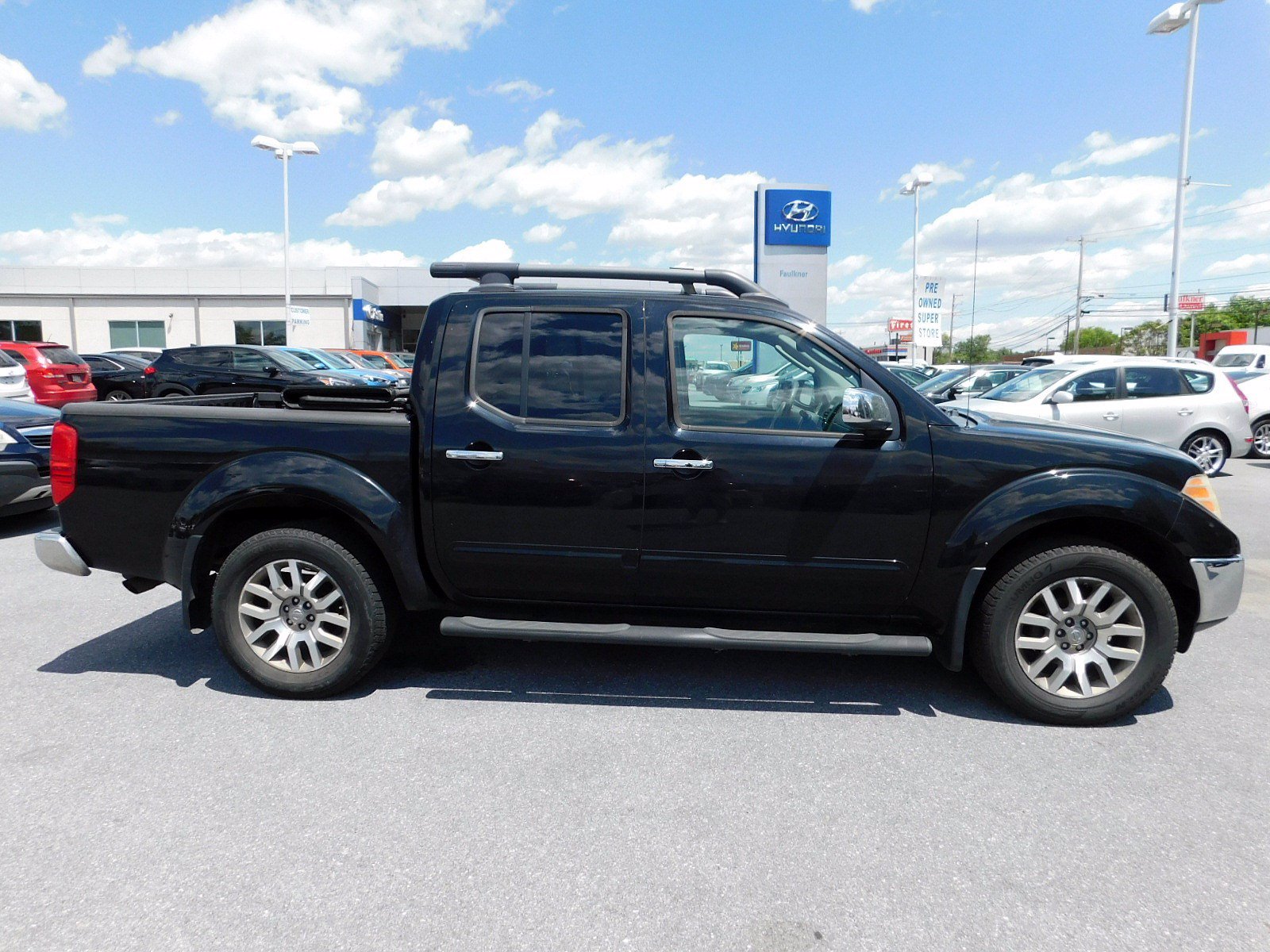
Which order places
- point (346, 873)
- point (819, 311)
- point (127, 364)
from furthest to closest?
point (127, 364), point (819, 311), point (346, 873)

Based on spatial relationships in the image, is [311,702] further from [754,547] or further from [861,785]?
[861,785]

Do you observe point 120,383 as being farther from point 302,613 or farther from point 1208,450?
point 1208,450

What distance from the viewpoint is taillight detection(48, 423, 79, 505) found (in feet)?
→ 13.4

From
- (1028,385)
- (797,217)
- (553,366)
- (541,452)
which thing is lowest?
(541,452)

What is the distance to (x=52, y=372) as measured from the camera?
15.6 metres

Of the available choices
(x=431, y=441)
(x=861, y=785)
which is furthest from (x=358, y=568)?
(x=861, y=785)

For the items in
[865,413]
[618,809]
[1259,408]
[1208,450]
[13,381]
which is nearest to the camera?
[618,809]

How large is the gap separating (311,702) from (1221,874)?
3600 millimetres

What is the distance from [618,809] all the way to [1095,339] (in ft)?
476

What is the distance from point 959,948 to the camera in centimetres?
239

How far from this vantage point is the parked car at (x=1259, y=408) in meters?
14.1

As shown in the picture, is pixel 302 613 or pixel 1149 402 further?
pixel 1149 402

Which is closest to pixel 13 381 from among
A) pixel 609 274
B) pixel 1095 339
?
pixel 609 274

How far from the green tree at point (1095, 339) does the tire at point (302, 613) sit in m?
127
